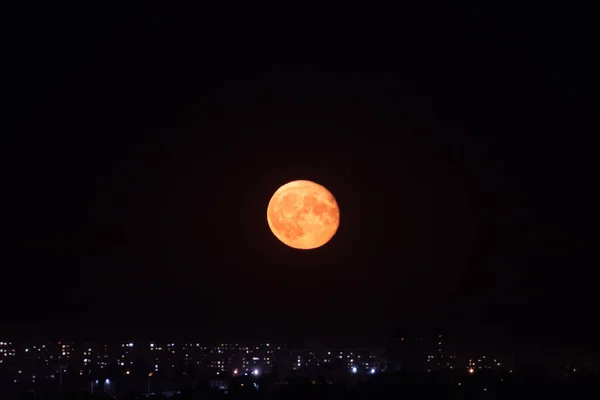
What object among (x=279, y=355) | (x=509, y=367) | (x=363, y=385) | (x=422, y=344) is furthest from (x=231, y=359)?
(x=363, y=385)

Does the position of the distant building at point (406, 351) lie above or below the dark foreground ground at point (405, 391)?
above

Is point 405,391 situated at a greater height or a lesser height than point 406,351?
lesser

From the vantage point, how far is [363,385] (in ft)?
123

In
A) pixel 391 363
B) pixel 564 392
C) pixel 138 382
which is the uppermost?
pixel 391 363

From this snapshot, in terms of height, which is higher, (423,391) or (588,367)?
(588,367)

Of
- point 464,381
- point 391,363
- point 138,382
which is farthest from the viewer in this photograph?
point 391,363

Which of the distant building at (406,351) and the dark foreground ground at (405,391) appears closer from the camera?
the dark foreground ground at (405,391)

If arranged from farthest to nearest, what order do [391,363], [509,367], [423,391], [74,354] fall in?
[74,354], [391,363], [509,367], [423,391]

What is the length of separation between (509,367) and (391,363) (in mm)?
9735

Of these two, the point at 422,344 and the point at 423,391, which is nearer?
the point at 423,391

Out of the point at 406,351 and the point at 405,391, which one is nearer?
the point at 405,391

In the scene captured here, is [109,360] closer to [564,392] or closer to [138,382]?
[138,382]

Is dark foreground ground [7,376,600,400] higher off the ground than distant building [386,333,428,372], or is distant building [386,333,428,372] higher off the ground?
distant building [386,333,428,372]

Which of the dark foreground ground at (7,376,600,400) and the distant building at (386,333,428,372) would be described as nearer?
Result: the dark foreground ground at (7,376,600,400)
